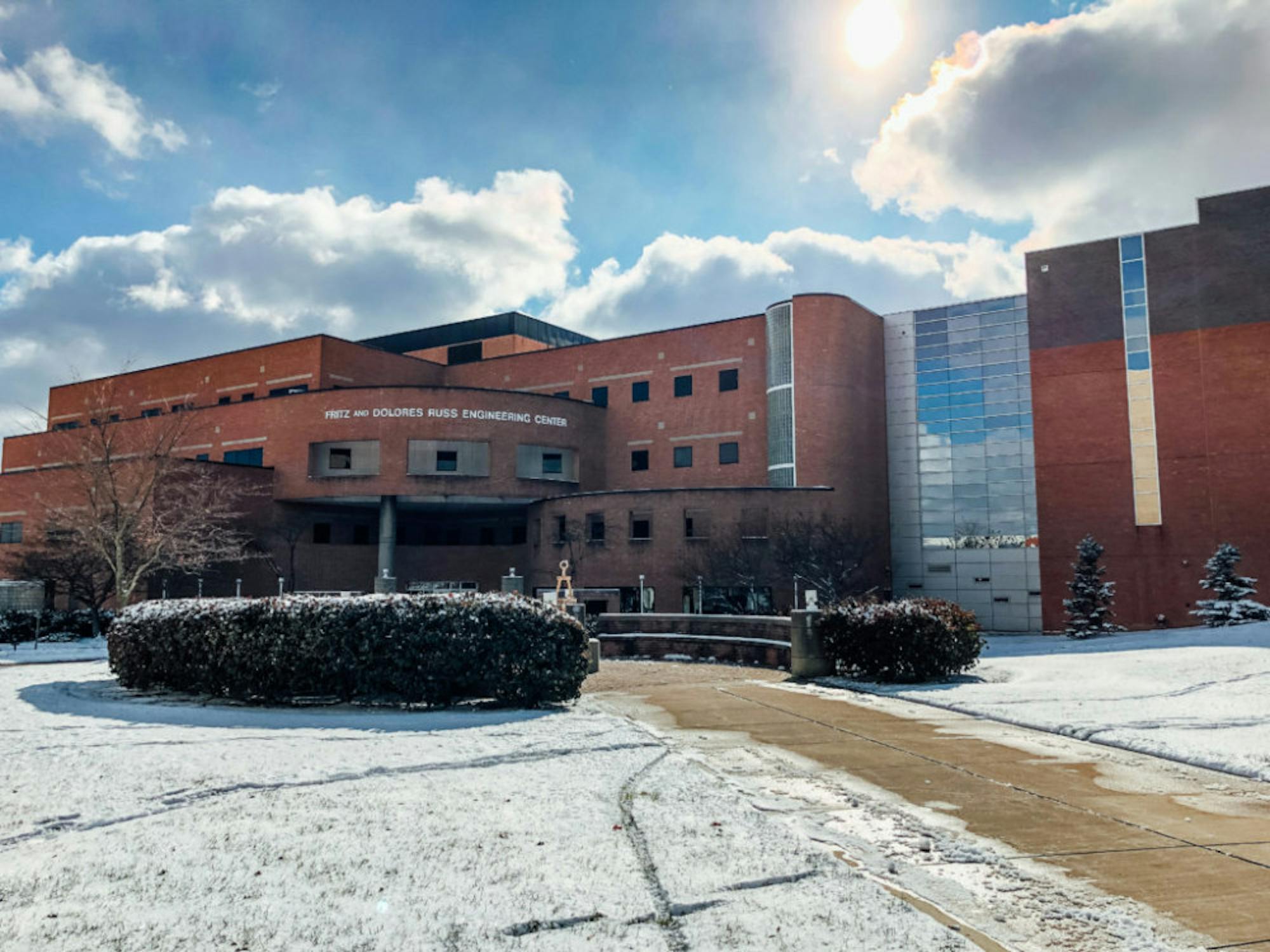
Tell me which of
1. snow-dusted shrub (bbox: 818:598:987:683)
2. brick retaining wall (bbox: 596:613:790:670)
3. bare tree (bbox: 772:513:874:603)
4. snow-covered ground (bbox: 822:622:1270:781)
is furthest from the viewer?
bare tree (bbox: 772:513:874:603)

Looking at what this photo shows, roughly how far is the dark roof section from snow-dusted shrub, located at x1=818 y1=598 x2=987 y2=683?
170 feet

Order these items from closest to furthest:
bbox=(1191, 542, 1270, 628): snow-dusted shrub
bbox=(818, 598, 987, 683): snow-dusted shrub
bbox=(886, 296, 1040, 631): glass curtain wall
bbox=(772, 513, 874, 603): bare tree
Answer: bbox=(818, 598, 987, 683): snow-dusted shrub
bbox=(1191, 542, 1270, 628): snow-dusted shrub
bbox=(772, 513, 874, 603): bare tree
bbox=(886, 296, 1040, 631): glass curtain wall

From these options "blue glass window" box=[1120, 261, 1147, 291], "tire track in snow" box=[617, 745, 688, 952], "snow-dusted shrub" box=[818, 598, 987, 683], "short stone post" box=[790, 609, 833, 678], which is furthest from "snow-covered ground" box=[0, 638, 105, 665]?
"blue glass window" box=[1120, 261, 1147, 291]

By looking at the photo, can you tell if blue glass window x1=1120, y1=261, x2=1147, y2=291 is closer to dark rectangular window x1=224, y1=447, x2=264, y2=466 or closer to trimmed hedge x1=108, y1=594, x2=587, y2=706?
trimmed hedge x1=108, y1=594, x2=587, y2=706

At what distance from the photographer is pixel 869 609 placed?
1845cm

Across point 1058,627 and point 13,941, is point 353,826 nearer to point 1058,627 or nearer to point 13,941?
point 13,941

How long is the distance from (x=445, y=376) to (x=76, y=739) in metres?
59.3

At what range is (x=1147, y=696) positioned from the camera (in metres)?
14.4

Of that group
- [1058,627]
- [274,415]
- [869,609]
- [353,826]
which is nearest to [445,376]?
[274,415]

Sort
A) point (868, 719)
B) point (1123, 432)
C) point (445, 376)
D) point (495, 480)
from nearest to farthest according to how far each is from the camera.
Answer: point (868, 719)
point (1123, 432)
point (495, 480)
point (445, 376)

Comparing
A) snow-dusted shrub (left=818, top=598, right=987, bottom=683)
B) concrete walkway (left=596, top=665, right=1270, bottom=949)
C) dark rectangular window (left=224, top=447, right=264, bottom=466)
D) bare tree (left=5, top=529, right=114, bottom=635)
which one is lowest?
concrete walkway (left=596, top=665, right=1270, bottom=949)

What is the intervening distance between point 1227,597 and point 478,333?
52548 millimetres

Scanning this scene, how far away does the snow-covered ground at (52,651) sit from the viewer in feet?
74.2

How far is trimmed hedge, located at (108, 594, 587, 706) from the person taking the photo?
13289mm
